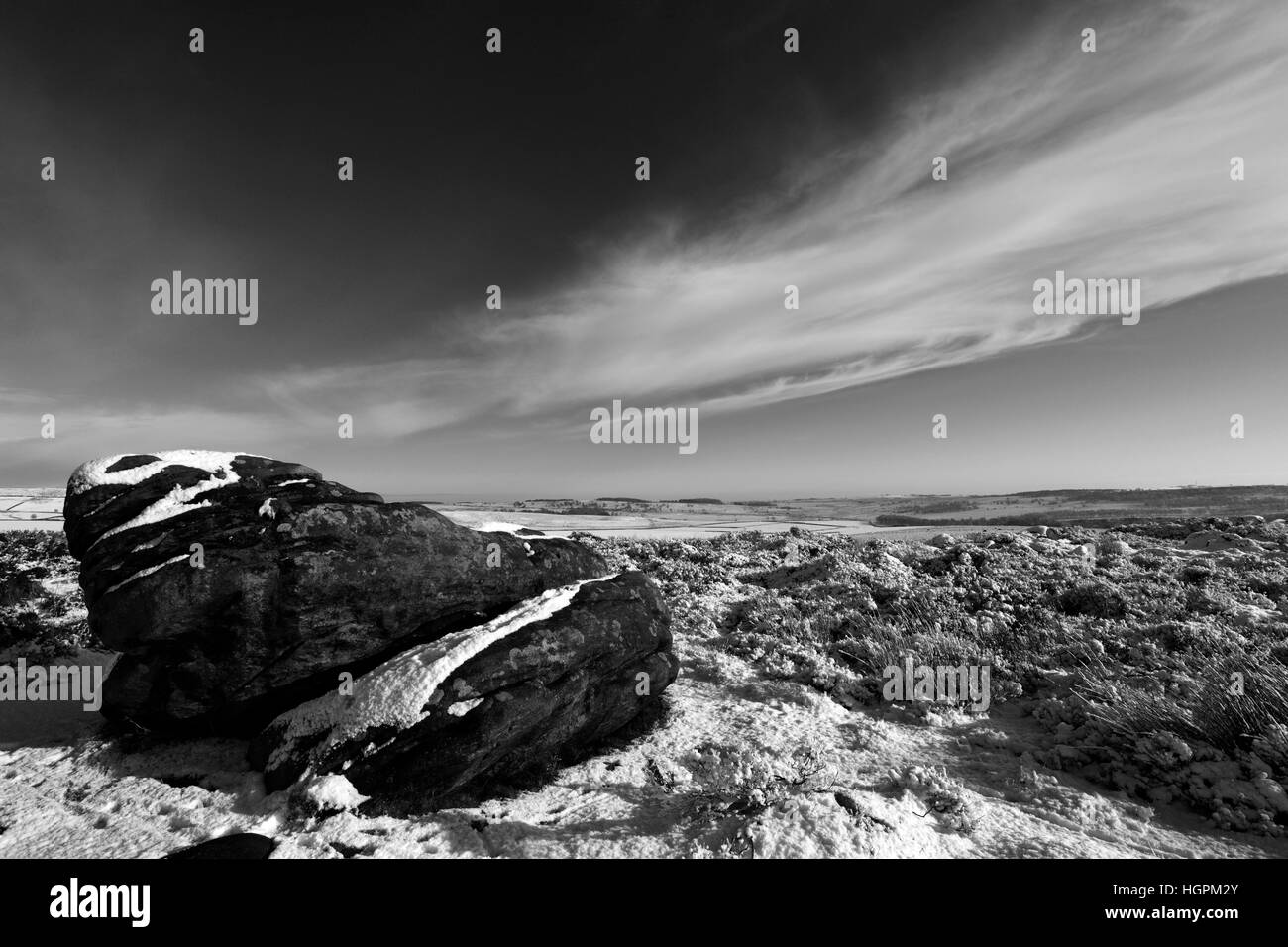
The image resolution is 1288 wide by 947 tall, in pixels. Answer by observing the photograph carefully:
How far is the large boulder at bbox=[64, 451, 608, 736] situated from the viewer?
21.5ft

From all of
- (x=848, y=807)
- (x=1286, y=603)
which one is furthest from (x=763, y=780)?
(x=1286, y=603)

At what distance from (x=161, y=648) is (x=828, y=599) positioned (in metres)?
13.3

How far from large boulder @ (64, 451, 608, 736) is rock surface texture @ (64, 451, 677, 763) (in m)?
0.02

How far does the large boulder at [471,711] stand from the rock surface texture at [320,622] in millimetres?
24

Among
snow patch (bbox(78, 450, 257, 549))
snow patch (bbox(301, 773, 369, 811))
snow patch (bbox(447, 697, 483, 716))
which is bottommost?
snow patch (bbox(301, 773, 369, 811))

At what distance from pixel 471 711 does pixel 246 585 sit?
330cm

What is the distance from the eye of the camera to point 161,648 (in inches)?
265

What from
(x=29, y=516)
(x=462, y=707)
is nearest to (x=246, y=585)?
(x=462, y=707)
